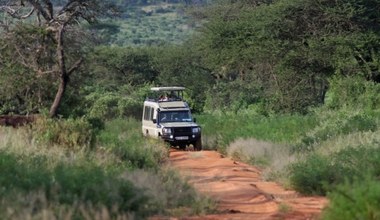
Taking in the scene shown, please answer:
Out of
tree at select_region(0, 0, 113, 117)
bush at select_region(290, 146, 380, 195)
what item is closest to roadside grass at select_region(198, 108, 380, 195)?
bush at select_region(290, 146, 380, 195)

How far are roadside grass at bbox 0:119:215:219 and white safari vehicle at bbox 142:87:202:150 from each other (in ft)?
38.6

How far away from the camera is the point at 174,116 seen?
31.8m

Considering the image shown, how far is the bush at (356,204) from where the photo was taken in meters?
9.77

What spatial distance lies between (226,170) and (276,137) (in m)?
6.88

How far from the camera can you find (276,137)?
27.6 m

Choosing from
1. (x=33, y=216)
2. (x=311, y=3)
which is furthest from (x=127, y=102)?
(x=33, y=216)

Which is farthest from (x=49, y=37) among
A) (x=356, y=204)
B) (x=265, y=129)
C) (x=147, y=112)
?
(x=356, y=204)

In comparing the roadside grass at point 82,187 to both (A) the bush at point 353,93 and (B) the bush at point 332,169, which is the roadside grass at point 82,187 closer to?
(B) the bush at point 332,169

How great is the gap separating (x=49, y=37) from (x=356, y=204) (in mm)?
18461

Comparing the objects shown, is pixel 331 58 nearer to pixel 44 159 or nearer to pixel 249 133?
pixel 249 133

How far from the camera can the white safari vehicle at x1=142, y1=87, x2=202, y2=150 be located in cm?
3036

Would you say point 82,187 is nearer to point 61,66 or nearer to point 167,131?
point 61,66

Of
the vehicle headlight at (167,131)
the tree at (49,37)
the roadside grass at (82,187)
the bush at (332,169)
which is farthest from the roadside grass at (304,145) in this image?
the tree at (49,37)

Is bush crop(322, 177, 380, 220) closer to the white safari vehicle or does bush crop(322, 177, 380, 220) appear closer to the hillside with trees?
the hillside with trees
